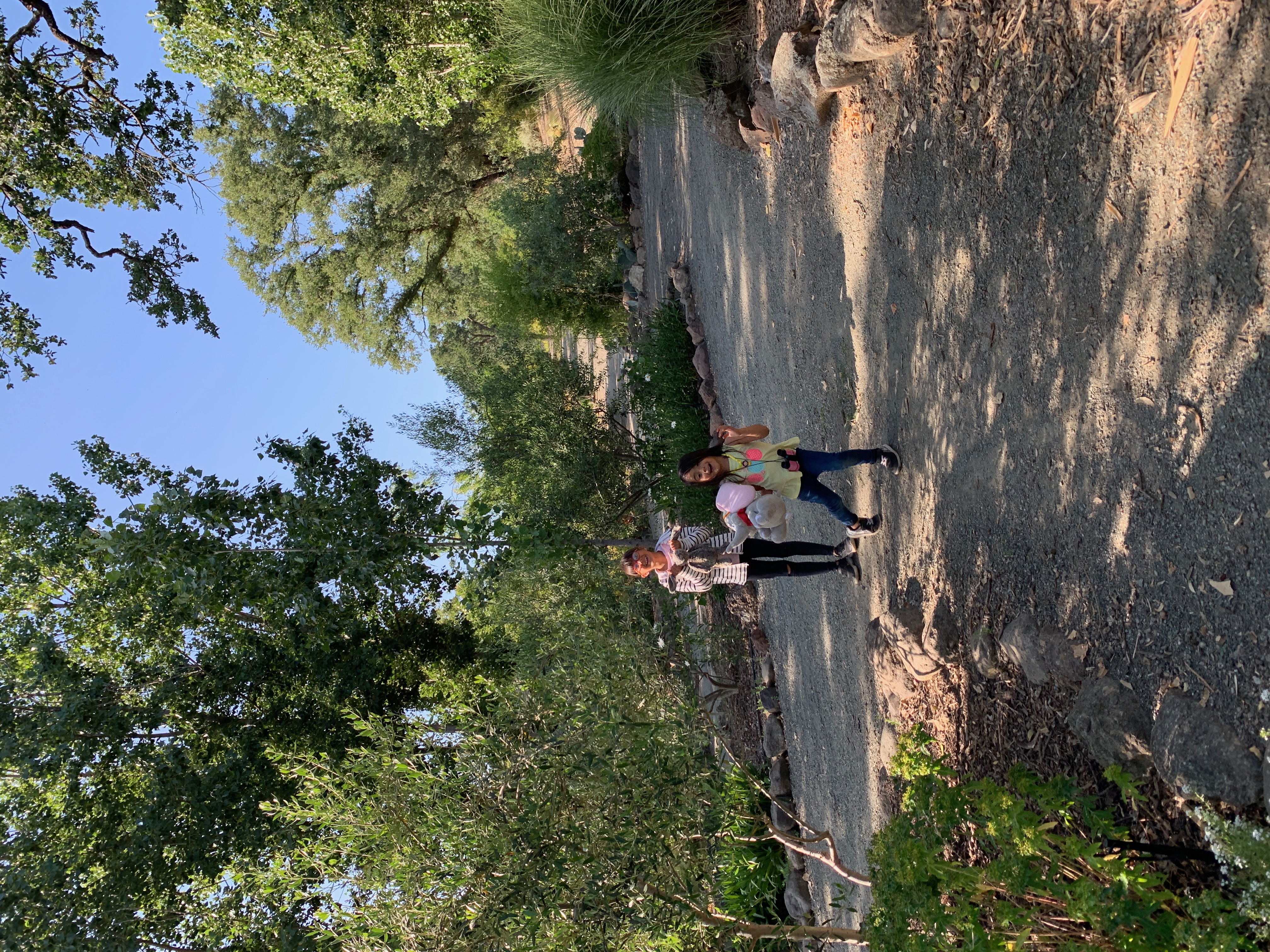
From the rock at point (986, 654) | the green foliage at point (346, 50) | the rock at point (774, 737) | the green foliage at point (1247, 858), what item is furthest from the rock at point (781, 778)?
the green foliage at point (346, 50)

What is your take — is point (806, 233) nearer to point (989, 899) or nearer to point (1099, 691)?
point (1099, 691)

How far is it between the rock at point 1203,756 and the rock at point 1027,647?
2.68 feet

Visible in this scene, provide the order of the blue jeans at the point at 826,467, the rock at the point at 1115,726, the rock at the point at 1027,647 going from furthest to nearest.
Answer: the blue jeans at the point at 826,467, the rock at the point at 1027,647, the rock at the point at 1115,726

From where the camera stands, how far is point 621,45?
8023mm

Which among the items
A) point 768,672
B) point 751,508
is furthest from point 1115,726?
A: point 768,672

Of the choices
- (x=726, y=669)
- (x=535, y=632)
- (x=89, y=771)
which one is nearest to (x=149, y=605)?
(x=89, y=771)

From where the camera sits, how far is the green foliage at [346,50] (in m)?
9.90

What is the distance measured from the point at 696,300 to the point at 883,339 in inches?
257

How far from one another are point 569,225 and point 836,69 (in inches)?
377

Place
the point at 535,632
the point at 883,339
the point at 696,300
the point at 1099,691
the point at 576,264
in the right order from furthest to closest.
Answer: the point at 576,264 < the point at 696,300 < the point at 535,632 < the point at 883,339 < the point at 1099,691

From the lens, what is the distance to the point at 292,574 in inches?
251

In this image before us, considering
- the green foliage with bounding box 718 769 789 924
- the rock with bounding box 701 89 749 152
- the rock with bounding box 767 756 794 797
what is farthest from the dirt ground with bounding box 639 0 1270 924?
the green foliage with bounding box 718 769 789 924

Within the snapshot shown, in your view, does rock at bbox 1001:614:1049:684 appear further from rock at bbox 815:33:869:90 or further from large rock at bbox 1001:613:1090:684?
rock at bbox 815:33:869:90

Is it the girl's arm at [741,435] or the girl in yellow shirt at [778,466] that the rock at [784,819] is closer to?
the girl in yellow shirt at [778,466]
